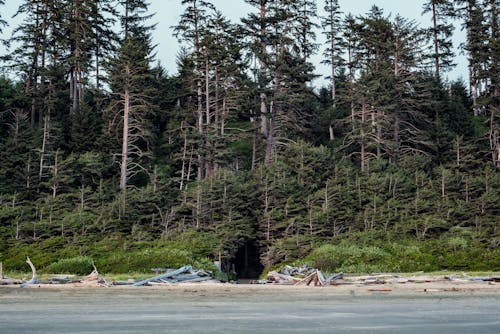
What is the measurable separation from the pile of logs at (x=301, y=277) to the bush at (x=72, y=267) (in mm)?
8601

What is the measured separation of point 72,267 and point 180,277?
6948mm

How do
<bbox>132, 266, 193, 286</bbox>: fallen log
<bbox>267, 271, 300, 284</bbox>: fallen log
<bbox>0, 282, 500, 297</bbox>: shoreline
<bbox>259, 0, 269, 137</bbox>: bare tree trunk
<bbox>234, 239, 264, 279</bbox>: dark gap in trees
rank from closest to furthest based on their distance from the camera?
<bbox>0, 282, 500, 297</bbox>: shoreline → <bbox>132, 266, 193, 286</bbox>: fallen log → <bbox>267, 271, 300, 284</bbox>: fallen log → <bbox>234, 239, 264, 279</bbox>: dark gap in trees → <bbox>259, 0, 269, 137</bbox>: bare tree trunk

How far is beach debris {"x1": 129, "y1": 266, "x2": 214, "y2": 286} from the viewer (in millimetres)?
20688

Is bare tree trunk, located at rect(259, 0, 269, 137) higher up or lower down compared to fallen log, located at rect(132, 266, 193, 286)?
higher up

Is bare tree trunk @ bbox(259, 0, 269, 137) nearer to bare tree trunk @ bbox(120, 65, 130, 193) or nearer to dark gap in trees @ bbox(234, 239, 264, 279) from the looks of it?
bare tree trunk @ bbox(120, 65, 130, 193)

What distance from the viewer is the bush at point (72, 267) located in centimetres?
2605

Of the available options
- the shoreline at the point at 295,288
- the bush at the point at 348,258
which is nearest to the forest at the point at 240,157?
the bush at the point at 348,258

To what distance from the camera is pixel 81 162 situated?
38.3m

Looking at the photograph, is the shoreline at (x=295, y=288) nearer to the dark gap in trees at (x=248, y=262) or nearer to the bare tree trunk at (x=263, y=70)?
the dark gap in trees at (x=248, y=262)

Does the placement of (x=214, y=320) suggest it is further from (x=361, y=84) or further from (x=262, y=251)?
(x=361, y=84)

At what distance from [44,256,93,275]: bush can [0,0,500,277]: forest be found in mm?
141

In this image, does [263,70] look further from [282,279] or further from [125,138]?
[282,279]

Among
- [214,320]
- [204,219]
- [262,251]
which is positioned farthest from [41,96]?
[214,320]

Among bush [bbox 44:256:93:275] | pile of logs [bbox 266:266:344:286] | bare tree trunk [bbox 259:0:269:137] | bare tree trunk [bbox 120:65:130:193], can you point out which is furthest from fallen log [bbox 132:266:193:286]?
bare tree trunk [bbox 259:0:269:137]
